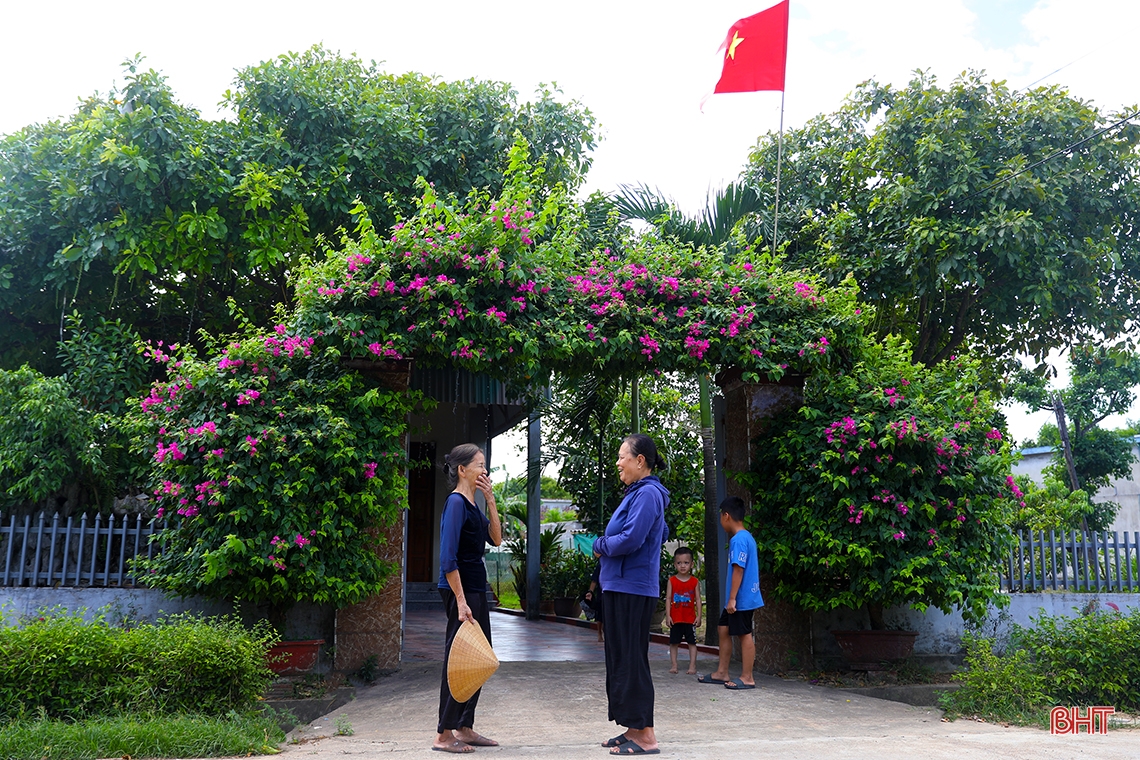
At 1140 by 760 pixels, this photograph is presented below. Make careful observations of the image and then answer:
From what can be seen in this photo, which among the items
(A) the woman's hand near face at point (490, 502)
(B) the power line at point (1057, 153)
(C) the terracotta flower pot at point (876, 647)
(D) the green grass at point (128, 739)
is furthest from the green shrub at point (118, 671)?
(B) the power line at point (1057, 153)

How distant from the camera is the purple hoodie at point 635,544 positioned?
471 cm

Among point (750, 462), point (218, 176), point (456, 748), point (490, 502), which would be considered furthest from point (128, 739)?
point (218, 176)

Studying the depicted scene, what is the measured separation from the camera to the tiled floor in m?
9.02

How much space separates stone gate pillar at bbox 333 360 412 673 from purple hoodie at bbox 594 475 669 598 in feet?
10.2

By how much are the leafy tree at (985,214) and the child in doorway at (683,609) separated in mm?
4455

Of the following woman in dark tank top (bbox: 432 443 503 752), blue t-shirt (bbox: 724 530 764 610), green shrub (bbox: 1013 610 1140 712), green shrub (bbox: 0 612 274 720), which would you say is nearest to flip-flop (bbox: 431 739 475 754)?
woman in dark tank top (bbox: 432 443 503 752)

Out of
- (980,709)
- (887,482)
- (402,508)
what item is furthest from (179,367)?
(980,709)

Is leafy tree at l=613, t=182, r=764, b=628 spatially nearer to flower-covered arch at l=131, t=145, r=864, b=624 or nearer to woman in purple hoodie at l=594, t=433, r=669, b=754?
flower-covered arch at l=131, t=145, r=864, b=624

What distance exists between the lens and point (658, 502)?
4.79m

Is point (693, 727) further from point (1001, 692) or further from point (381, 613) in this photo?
point (381, 613)

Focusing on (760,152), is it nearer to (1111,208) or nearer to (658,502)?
(1111,208)

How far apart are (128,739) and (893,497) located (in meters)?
5.65

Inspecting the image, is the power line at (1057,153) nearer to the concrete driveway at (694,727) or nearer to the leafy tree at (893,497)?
the leafy tree at (893,497)

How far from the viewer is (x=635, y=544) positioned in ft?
15.4
